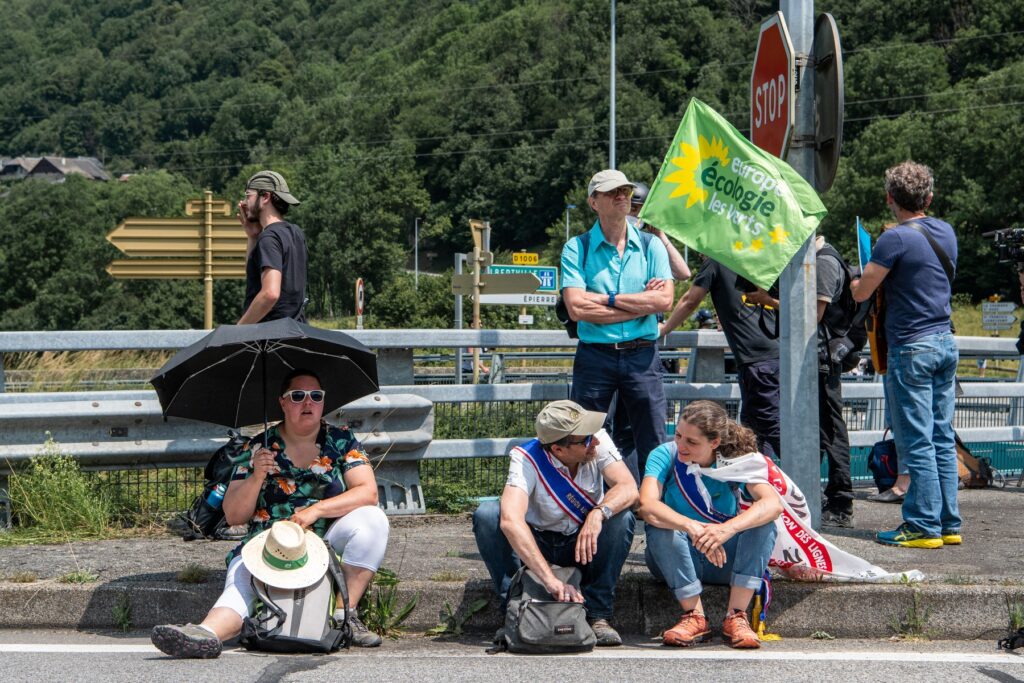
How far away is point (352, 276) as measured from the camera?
10931 cm

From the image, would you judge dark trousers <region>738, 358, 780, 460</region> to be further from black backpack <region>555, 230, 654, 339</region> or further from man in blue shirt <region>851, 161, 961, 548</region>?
black backpack <region>555, 230, 654, 339</region>

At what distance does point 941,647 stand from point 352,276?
4135 inches

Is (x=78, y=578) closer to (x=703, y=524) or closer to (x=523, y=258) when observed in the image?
(x=703, y=524)

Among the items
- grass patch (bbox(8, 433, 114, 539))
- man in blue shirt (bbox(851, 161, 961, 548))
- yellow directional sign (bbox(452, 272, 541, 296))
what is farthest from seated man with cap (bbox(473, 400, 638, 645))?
yellow directional sign (bbox(452, 272, 541, 296))

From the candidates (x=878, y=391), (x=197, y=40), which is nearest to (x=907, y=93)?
(x=878, y=391)

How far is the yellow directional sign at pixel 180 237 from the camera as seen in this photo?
36.4 ft

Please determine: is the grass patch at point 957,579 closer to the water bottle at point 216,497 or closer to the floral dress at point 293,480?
the floral dress at point 293,480

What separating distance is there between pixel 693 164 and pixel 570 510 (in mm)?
1903

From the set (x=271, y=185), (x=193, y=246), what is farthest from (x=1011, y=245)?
(x=193, y=246)

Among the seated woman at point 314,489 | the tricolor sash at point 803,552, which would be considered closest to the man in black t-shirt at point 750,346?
the tricolor sash at point 803,552

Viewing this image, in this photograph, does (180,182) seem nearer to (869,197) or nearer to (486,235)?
(869,197)

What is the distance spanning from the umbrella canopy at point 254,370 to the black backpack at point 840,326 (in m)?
2.81

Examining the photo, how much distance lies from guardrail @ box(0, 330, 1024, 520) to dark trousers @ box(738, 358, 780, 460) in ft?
2.32

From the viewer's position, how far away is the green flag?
6289mm
